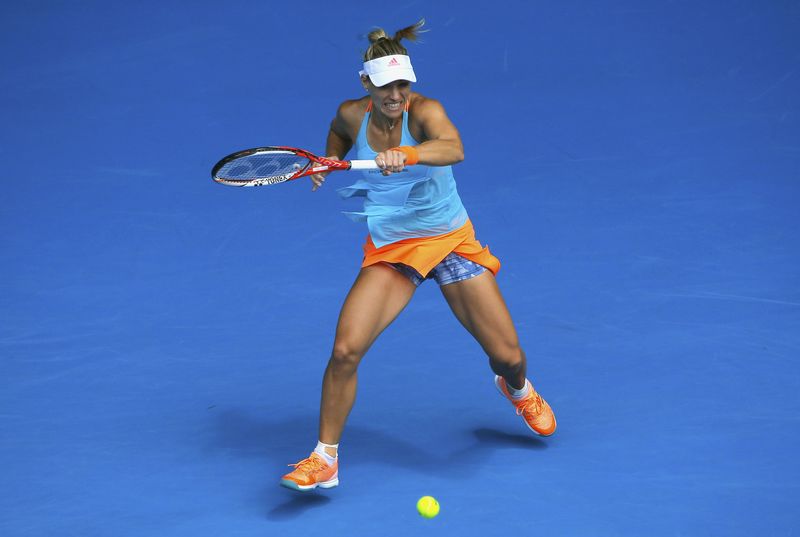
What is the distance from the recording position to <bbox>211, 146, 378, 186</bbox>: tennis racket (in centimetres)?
470

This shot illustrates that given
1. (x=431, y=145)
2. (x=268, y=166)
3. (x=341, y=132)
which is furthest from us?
(x=341, y=132)

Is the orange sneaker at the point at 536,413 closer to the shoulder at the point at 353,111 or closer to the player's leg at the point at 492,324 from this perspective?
the player's leg at the point at 492,324

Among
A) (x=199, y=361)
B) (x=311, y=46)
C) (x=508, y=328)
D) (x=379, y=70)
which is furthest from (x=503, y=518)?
(x=311, y=46)

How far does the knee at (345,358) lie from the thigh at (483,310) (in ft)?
1.67

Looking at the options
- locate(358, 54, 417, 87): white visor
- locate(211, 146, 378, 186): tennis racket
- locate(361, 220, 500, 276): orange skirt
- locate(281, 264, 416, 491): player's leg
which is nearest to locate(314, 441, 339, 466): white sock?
locate(281, 264, 416, 491): player's leg

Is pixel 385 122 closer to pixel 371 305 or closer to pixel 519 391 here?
pixel 371 305

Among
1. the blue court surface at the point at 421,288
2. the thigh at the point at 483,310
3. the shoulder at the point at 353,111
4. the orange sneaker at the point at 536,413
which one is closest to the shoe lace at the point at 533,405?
the orange sneaker at the point at 536,413

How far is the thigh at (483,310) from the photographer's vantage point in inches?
196

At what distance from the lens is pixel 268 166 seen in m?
4.88

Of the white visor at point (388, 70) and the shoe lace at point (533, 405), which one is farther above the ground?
the white visor at point (388, 70)

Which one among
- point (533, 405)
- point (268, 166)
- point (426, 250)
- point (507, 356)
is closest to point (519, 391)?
point (533, 405)

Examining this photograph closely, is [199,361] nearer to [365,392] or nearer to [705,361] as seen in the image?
[365,392]

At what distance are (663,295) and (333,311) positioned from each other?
1.79 m

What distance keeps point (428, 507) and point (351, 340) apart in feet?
2.28
